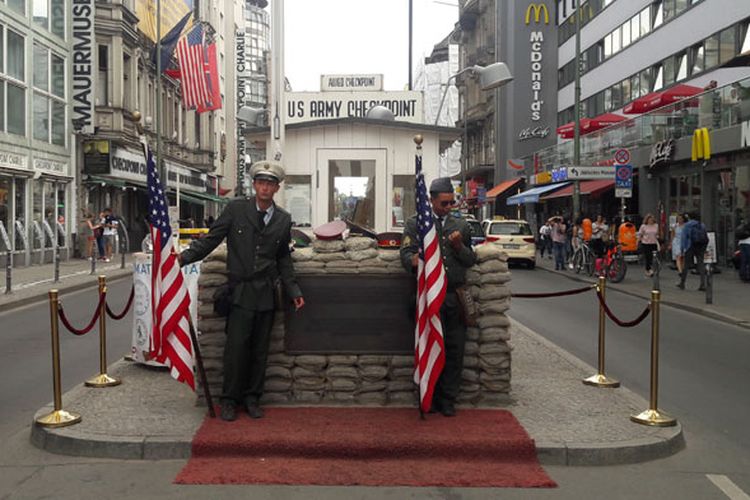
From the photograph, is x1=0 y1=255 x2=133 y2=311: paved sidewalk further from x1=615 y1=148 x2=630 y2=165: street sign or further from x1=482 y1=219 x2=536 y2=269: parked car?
x1=615 y1=148 x2=630 y2=165: street sign

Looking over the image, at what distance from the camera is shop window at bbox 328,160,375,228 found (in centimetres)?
877

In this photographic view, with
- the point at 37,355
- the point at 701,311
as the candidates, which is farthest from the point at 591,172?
the point at 37,355

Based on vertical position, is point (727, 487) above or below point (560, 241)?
below

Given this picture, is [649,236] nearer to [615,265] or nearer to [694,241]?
[615,265]

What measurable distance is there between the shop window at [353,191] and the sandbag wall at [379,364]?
254 centimetres

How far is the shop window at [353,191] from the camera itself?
28.8ft

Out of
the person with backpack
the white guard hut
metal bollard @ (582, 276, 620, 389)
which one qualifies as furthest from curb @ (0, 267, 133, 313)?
the person with backpack

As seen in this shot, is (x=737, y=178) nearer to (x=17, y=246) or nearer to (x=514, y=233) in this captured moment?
(x=514, y=233)

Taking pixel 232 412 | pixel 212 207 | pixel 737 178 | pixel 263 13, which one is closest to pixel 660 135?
pixel 737 178

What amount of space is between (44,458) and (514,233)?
2184 centimetres

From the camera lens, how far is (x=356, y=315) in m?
6.27

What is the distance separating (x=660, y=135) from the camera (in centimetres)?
2452

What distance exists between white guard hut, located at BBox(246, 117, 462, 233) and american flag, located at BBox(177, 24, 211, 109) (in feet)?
67.7

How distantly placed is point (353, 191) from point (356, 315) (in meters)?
2.85
